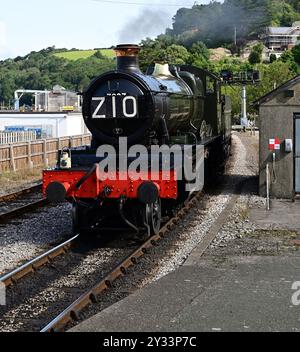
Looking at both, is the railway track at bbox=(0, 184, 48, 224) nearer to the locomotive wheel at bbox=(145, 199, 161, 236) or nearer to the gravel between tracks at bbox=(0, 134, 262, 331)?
the gravel between tracks at bbox=(0, 134, 262, 331)

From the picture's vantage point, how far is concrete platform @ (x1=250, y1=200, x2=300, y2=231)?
11875mm

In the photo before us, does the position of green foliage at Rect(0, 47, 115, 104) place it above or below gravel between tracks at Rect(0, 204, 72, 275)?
above

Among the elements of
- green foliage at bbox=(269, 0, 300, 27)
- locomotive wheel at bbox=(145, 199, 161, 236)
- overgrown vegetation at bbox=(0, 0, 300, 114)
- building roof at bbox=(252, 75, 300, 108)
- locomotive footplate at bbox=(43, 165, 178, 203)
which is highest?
green foliage at bbox=(269, 0, 300, 27)

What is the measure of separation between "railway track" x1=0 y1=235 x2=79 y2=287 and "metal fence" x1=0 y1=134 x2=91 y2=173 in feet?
40.4

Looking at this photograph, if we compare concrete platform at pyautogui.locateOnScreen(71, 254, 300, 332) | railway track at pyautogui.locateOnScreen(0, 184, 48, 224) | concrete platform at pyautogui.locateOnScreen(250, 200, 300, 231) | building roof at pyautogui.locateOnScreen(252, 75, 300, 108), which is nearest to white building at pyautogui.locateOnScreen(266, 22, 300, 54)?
railway track at pyautogui.locateOnScreen(0, 184, 48, 224)

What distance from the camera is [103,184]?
1033cm

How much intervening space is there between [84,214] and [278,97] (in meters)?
6.40

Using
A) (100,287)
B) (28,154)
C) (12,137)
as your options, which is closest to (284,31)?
(12,137)

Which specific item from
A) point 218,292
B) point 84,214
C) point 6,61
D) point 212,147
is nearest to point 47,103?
point 212,147

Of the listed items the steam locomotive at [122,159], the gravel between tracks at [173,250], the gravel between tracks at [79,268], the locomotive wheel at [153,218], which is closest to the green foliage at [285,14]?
the gravel between tracks at [173,250]

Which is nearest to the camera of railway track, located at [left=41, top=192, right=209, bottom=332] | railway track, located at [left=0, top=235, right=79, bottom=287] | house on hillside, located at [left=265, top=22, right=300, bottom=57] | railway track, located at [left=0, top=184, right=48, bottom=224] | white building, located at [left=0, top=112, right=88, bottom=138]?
railway track, located at [left=41, top=192, right=209, bottom=332]

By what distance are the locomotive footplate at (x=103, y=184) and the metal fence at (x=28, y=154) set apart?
12.0 metres

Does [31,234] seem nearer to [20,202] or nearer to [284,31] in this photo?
[20,202]

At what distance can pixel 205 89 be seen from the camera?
1678 centimetres
